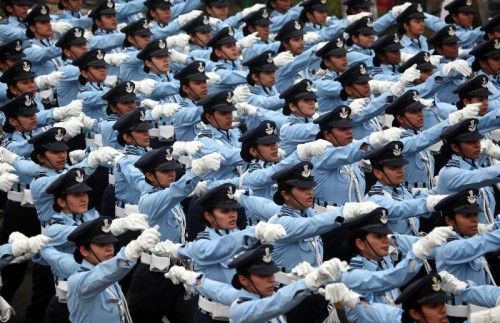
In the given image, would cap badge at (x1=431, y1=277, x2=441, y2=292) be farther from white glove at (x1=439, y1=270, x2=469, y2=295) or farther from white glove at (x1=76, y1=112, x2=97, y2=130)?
white glove at (x1=76, y1=112, x2=97, y2=130)

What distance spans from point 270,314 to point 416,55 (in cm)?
660

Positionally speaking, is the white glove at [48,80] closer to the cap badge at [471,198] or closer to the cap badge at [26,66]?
the cap badge at [26,66]

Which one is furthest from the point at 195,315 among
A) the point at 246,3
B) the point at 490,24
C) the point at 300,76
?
the point at 246,3

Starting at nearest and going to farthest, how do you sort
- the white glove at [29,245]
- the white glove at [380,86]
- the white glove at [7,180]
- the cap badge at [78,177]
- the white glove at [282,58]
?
1. the white glove at [29,245]
2. the cap badge at [78,177]
3. the white glove at [7,180]
4. the white glove at [380,86]
5. the white glove at [282,58]

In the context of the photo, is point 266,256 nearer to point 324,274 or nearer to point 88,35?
point 324,274

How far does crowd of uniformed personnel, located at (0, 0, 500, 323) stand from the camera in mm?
10984

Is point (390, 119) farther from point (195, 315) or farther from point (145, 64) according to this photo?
point (195, 315)

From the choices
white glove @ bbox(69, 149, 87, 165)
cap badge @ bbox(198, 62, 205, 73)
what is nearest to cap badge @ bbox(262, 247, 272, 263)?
white glove @ bbox(69, 149, 87, 165)

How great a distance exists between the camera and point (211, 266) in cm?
1167

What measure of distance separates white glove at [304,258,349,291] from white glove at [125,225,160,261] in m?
1.37

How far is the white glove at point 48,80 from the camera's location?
16.4 metres

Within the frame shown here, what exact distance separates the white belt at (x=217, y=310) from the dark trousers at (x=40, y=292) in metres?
2.51

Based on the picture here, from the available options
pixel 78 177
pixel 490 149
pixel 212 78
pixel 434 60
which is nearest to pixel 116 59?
pixel 212 78

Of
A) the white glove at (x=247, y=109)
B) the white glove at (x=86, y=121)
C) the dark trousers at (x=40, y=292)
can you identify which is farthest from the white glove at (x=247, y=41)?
the dark trousers at (x=40, y=292)
